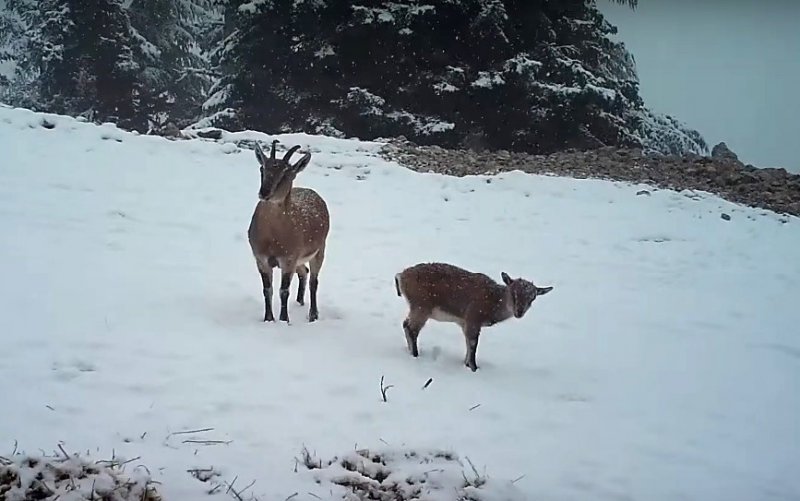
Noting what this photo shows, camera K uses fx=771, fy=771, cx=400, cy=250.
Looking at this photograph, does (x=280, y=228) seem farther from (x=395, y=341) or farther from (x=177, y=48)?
(x=177, y=48)

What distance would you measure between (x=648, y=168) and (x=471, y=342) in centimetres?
824

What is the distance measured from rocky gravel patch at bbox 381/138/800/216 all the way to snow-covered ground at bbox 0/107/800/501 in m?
1.03

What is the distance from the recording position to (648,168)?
12.1 metres

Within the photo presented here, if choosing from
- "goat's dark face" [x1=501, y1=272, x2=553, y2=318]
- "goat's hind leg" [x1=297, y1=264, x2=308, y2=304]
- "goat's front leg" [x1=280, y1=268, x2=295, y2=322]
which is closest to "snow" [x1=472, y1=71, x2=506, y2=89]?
"goat's hind leg" [x1=297, y1=264, x2=308, y2=304]

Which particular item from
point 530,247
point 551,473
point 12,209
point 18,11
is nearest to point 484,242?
point 530,247

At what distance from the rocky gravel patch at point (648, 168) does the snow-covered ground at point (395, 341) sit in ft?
3.39

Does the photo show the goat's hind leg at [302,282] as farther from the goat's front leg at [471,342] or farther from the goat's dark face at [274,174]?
the goat's front leg at [471,342]

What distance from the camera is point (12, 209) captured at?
24.5 ft

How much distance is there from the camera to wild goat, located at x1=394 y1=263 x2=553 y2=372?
4.90m

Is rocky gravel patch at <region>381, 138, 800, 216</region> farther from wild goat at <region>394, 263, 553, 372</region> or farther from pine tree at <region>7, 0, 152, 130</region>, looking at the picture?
pine tree at <region>7, 0, 152, 130</region>

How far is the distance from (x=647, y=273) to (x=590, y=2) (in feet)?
31.4

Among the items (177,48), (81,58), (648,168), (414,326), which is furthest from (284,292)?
(177,48)

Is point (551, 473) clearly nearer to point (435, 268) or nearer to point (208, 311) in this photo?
point (435, 268)

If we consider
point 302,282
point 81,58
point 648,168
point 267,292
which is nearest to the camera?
point 267,292
